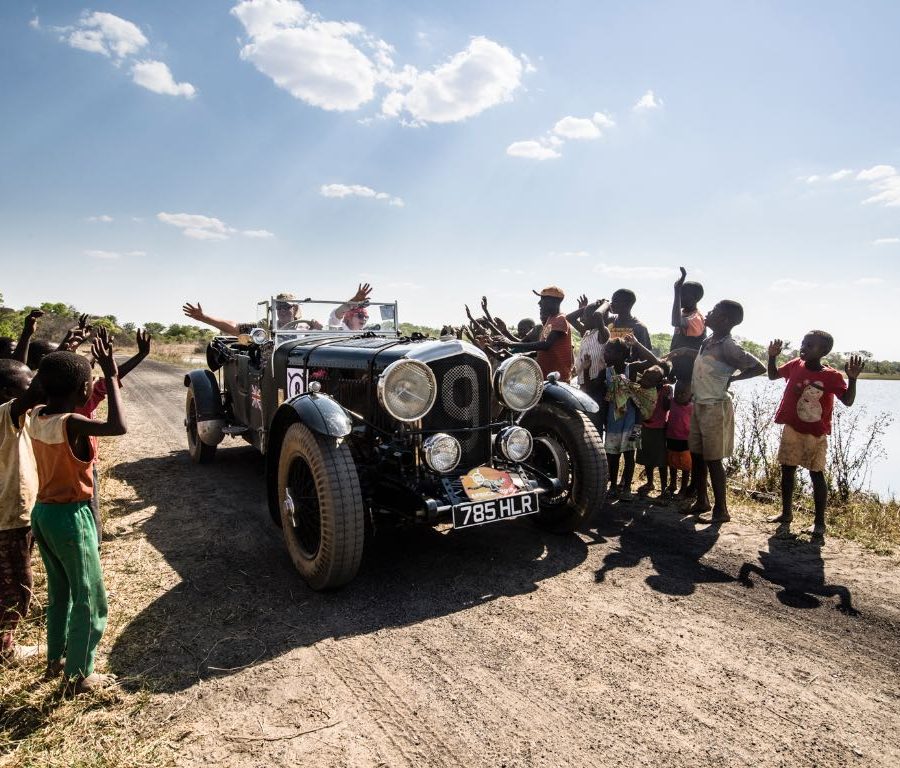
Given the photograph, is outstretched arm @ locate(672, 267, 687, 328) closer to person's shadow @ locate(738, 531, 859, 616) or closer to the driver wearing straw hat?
the driver wearing straw hat

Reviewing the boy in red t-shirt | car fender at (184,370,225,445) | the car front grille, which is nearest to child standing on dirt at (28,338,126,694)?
the car front grille

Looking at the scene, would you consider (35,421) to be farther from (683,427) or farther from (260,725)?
(683,427)

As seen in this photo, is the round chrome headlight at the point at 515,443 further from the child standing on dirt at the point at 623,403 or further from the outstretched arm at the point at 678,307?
the outstretched arm at the point at 678,307

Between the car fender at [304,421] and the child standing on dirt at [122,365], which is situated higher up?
the child standing on dirt at [122,365]

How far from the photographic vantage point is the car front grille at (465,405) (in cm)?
378

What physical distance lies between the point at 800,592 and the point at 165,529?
4339mm

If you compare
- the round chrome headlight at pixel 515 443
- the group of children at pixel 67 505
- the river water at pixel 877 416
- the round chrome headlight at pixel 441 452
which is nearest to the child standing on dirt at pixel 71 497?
the group of children at pixel 67 505

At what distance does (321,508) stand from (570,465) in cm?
192

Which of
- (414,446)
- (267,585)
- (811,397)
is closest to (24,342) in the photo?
(267,585)

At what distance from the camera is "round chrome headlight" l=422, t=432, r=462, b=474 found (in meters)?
3.48

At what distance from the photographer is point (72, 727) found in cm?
209

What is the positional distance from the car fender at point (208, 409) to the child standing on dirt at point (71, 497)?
12.4 feet

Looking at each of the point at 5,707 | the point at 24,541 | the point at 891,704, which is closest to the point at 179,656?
the point at 5,707

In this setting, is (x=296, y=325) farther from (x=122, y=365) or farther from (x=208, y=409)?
(x=122, y=365)
